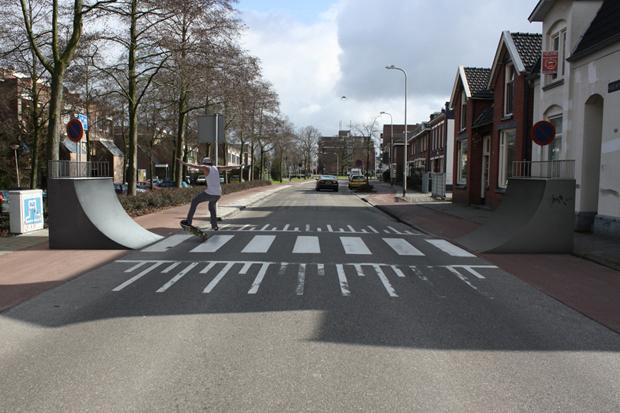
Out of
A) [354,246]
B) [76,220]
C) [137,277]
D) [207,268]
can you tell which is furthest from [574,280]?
[76,220]

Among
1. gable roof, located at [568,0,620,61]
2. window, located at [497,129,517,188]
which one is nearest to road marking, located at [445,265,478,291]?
gable roof, located at [568,0,620,61]

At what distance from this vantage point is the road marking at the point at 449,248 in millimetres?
10812

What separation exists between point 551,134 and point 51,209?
1063 cm

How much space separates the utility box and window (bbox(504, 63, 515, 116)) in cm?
1721

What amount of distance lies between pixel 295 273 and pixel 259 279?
696mm

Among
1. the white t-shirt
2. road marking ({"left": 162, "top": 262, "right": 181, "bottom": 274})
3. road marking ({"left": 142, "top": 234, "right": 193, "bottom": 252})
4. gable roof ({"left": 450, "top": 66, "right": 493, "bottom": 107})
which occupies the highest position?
gable roof ({"left": 450, "top": 66, "right": 493, "bottom": 107})

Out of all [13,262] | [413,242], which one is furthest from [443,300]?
[13,262]

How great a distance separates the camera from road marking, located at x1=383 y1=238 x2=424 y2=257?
424 inches

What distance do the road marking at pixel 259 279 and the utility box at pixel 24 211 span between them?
7202 mm

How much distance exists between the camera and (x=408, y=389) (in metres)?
3.89

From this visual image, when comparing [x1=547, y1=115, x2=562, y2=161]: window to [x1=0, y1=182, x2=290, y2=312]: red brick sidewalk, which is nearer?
[x1=0, y1=182, x2=290, y2=312]: red brick sidewalk

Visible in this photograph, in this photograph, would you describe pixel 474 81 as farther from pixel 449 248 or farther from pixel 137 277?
pixel 137 277

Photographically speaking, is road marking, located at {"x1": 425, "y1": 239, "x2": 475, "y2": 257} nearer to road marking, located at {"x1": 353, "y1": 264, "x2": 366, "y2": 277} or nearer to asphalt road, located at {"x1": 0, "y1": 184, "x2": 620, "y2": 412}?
asphalt road, located at {"x1": 0, "y1": 184, "x2": 620, "y2": 412}

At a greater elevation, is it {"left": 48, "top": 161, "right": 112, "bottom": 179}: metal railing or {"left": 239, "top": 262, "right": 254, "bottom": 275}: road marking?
{"left": 48, "top": 161, "right": 112, "bottom": 179}: metal railing
